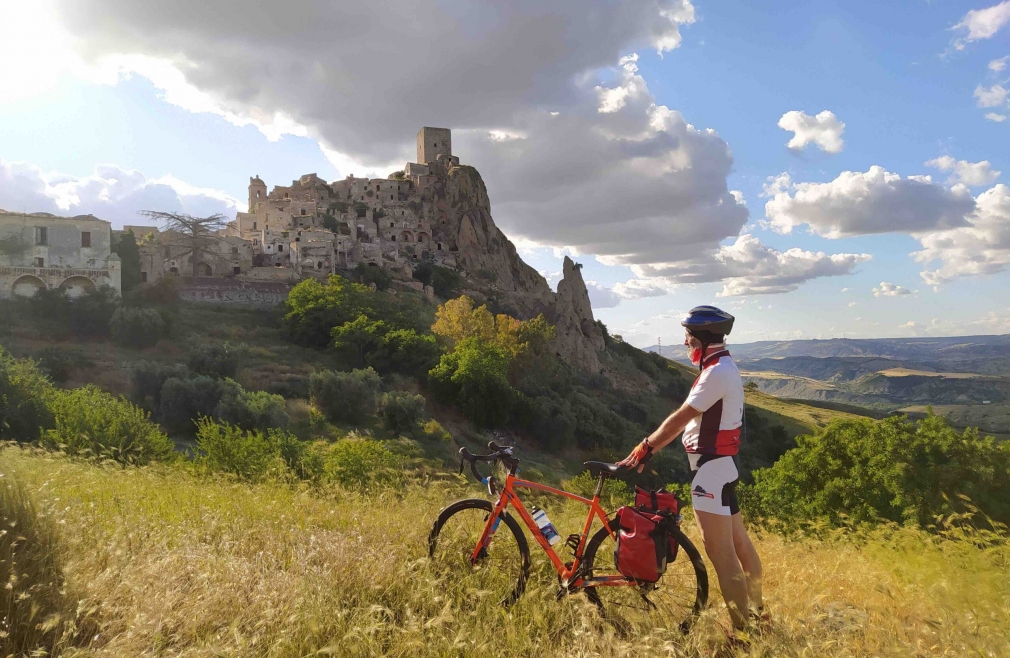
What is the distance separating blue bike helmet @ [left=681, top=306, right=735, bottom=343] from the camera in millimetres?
4082

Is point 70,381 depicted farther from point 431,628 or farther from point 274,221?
point 274,221

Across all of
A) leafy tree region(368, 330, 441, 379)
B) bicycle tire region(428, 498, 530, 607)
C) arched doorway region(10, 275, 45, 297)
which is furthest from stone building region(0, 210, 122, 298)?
bicycle tire region(428, 498, 530, 607)

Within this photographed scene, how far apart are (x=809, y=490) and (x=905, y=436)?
3909mm

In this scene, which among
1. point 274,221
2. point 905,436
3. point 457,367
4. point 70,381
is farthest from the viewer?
point 274,221

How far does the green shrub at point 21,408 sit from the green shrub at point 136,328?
→ 60.3 ft

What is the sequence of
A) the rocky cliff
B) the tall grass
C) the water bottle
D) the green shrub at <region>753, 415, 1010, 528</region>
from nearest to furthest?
the tall grass, the water bottle, the green shrub at <region>753, 415, 1010, 528</region>, the rocky cliff

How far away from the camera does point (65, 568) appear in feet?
11.8

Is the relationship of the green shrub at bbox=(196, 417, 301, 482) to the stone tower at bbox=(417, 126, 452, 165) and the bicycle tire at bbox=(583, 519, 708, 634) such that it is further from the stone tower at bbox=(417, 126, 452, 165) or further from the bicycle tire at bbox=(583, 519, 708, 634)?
the stone tower at bbox=(417, 126, 452, 165)

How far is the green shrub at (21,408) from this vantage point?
13.1 meters

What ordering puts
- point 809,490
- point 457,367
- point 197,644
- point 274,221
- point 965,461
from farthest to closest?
point 274,221
point 457,367
point 809,490
point 965,461
point 197,644

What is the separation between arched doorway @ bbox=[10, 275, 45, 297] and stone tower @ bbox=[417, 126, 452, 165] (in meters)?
54.7

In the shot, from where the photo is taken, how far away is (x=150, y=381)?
23266 mm

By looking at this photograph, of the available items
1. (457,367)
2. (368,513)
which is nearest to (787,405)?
(457,367)

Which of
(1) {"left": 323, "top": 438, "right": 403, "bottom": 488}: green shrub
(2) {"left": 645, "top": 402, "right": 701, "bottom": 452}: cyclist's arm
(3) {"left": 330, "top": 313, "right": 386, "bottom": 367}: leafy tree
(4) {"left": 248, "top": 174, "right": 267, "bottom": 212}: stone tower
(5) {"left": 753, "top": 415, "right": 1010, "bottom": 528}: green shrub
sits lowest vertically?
(5) {"left": 753, "top": 415, "right": 1010, "bottom": 528}: green shrub
